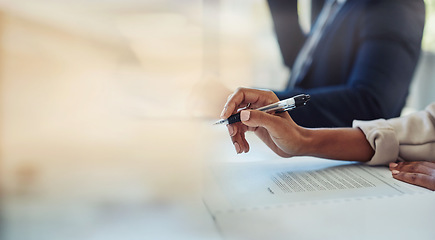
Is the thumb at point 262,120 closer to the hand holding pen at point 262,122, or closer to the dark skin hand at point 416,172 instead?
the hand holding pen at point 262,122

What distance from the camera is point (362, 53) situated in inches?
29.8

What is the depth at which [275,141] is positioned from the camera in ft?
1.46

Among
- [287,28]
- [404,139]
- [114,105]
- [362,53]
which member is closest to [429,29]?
[362,53]

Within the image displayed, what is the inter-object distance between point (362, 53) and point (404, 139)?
0.36 metres

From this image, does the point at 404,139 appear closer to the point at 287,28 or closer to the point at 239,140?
the point at 239,140

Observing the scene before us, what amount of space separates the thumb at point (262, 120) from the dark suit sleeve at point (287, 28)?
0.46 m

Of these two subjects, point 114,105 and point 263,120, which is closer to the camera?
point 263,120

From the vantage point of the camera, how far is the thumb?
39 cm

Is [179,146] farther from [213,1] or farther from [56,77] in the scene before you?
[213,1]

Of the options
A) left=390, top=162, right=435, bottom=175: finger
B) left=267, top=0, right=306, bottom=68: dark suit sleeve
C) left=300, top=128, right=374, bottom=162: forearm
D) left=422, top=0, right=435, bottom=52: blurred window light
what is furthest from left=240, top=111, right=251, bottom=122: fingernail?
left=422, top=0, right=435, bottom=52: blurred window light

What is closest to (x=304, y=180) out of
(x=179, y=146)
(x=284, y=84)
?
(x=179, y=146)

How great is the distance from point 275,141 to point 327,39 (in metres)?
0.47

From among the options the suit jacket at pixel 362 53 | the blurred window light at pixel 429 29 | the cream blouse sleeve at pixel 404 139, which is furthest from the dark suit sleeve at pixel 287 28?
the cream blouse sleeve at pixel 404 139

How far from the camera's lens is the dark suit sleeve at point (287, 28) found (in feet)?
2.71
